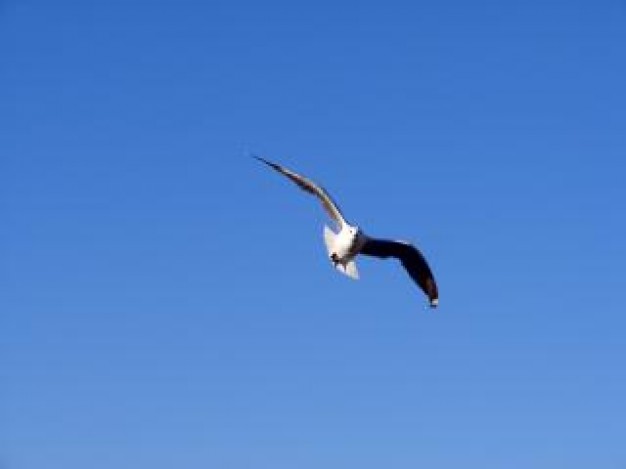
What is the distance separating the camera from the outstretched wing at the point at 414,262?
42.6 m

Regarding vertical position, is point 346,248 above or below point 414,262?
below

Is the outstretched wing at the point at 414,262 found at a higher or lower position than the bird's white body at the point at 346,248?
higher

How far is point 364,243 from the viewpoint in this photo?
4128 cm

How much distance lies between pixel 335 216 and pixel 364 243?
913mm

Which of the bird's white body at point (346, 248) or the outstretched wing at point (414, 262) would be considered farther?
the outstretched wing at point (414, 262)

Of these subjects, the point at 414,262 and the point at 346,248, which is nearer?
the point at 346,248

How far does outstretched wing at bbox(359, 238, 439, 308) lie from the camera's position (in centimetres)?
4262

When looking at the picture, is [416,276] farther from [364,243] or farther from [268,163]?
[268,163]

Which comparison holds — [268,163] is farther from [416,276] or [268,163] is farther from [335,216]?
[416,276]

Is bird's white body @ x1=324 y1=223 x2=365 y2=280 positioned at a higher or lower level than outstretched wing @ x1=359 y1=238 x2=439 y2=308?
lower

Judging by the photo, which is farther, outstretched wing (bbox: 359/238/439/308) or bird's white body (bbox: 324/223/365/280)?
outstretched wing (bbox: 359/238/439/308)

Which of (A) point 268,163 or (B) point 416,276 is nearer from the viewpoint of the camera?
(A) point 268,163

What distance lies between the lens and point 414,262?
43.3m

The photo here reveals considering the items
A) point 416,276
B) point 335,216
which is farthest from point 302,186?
point 416,276
